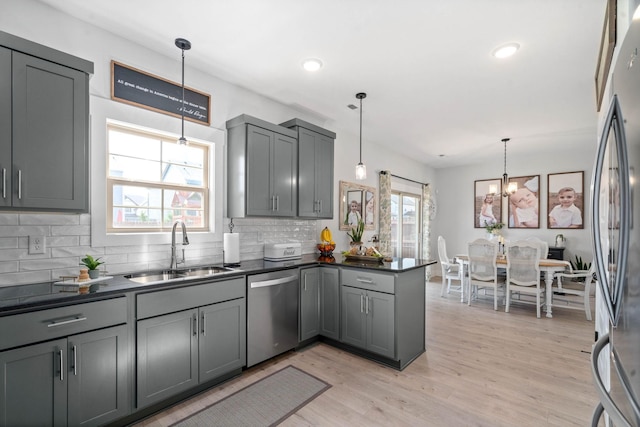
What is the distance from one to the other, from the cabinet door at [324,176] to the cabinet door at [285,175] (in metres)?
0.38

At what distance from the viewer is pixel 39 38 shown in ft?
6.96

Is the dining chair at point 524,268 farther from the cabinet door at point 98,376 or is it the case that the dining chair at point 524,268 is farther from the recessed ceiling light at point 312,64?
the cabinet door at point 98,376

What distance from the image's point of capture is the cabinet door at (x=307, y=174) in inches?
142

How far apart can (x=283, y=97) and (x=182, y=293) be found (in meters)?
2.49

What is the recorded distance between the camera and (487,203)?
7.00 meters

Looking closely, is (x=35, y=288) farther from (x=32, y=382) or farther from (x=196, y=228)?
(x=196, y=228)

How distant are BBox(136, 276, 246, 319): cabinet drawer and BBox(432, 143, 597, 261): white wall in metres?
6.19

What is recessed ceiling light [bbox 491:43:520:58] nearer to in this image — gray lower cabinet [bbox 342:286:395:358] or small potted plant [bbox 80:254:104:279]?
gray lower cabinet [bbox 342:286:395:358]

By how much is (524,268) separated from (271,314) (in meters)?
3.85

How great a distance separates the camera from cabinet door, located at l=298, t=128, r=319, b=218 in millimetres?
3596

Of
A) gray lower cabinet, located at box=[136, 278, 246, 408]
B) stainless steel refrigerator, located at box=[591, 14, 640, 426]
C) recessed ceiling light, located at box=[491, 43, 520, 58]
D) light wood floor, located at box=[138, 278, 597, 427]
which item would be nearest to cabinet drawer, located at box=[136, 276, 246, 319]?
gray lower cabinet, located at box=[136, 278, 246, 408]

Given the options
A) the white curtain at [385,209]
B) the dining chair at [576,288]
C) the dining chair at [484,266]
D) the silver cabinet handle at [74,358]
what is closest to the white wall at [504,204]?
the dining chair at [576,288]

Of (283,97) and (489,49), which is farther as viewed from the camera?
(283,97)

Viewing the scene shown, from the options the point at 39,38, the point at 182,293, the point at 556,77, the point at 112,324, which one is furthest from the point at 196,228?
the point at 556,77
